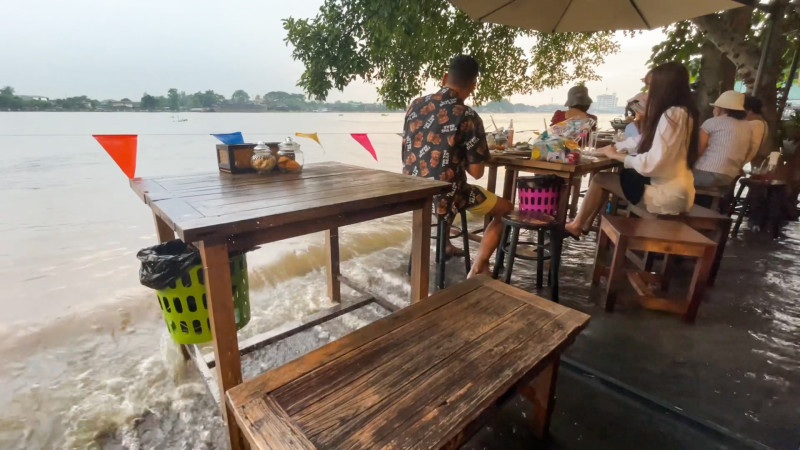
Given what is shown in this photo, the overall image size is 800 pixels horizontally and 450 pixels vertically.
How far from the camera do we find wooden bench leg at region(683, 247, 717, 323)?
2.21m

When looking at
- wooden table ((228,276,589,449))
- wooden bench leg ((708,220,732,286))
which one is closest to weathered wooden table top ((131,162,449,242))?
→ wooden table ((228,276,589,449))

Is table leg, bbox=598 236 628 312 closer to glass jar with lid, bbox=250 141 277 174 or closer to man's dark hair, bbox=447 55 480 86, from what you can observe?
man's dark hair, bbox=447 55 480 86

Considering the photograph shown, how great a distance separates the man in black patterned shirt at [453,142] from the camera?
95.0 inches

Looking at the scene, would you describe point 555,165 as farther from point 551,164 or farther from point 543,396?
point 543,396

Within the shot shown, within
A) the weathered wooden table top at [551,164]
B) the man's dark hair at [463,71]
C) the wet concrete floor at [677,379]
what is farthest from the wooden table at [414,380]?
the man's dark hair at [463,71]

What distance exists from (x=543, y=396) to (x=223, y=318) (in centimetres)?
124

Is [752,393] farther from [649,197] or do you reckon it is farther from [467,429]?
[467,429]

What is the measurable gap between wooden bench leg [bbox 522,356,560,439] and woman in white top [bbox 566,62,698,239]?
6.12 feet

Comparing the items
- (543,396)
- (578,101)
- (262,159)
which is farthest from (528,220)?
(578,101)

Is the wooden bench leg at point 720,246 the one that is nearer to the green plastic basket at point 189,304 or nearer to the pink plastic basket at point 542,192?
the pink plastic basket at point 542,192

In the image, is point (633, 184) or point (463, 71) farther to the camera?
point (633, 184)

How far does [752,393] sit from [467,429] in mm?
1723

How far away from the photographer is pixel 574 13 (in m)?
3.45

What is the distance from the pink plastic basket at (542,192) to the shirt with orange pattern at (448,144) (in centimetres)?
56
